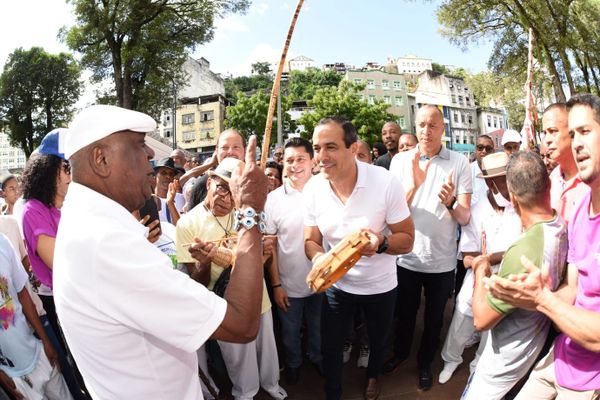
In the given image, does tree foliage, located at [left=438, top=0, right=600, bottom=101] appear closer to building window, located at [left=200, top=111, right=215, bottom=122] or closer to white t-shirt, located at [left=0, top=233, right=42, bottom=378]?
white t-shirt, located at [left=0, top=233, right=42, bottom=378]

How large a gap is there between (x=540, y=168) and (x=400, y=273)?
2103 millimetres

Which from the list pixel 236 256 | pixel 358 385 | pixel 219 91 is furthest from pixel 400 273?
pixel 219 91

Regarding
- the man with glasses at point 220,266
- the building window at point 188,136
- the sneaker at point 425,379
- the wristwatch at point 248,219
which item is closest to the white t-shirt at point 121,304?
the wristwatch at point 248,219

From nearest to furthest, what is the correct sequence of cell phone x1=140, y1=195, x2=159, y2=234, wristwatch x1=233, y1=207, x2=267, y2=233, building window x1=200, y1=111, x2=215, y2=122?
wristwatch x1=233, y1=207, x2=267, y2=233 < cell phone x1=140, y1=195, x2=159, y2=234 < building window x1=200, y1=111, x2=215, y2=122

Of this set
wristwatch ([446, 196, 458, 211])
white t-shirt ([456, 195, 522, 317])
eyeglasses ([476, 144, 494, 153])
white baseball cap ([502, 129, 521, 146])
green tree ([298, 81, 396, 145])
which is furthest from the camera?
green tree ([298, 81, 396, 145])

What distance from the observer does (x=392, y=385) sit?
3824mm

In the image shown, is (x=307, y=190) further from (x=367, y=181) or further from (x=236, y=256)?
(x=236, y=256)

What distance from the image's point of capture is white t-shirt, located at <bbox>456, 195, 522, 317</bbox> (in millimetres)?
3092

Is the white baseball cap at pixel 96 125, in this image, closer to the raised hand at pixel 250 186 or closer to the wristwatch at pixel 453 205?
the raised hand at pixel 250 186

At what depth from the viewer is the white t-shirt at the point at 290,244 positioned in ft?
12.7

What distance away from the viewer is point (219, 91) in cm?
5803

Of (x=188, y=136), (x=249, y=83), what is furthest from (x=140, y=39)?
(x=249, y=83)

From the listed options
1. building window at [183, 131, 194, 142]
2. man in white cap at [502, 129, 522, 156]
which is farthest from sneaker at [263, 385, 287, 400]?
building window at [183, 131, 194, 142]

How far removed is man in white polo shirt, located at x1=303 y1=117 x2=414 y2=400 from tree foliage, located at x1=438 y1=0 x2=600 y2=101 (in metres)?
12.7
